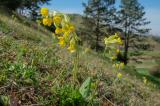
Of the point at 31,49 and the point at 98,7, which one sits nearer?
the point at 31,49

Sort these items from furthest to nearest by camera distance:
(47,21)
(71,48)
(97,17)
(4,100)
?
(97,17)
(71,48)
(47,21)
(4,100)

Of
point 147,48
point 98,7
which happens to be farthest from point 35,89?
point 147,48

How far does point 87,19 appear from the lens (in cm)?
5869

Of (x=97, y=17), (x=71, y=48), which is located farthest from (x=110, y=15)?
(x=71, y=48)

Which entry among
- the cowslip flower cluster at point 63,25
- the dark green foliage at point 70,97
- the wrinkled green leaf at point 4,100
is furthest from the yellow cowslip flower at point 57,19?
the wrinkled green leaf at point 4,100

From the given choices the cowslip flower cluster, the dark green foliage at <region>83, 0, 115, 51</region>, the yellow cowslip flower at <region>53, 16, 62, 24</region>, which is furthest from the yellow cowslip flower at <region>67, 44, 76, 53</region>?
the dark green foliage at <region>83, 0, 115, 51</region>

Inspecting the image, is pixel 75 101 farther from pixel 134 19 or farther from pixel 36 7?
pixel 134 19

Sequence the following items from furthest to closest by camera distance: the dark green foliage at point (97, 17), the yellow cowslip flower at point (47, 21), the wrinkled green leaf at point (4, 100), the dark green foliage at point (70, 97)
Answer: the dark green foliage at point (97, 17) < the dark green foliage at point (70, 97) < the yellow cowslip flower at point (47, 21) < the wrinkled green leaf at point (4, 100)

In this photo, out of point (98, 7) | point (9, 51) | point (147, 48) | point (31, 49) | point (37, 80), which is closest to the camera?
point (37, 80)

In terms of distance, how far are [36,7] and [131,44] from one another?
20.2 meters

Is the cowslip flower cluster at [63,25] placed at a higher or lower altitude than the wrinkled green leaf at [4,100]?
higher

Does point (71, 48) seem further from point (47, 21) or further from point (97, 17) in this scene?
point (97, 17)

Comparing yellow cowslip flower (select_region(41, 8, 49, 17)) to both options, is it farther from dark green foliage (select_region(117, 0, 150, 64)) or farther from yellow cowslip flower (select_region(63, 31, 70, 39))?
dark green foliage (select_region(117, 0, 150, 64))

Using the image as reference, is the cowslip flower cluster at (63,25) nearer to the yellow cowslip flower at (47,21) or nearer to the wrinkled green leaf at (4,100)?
the yellow cowslip flower at (47,21)
